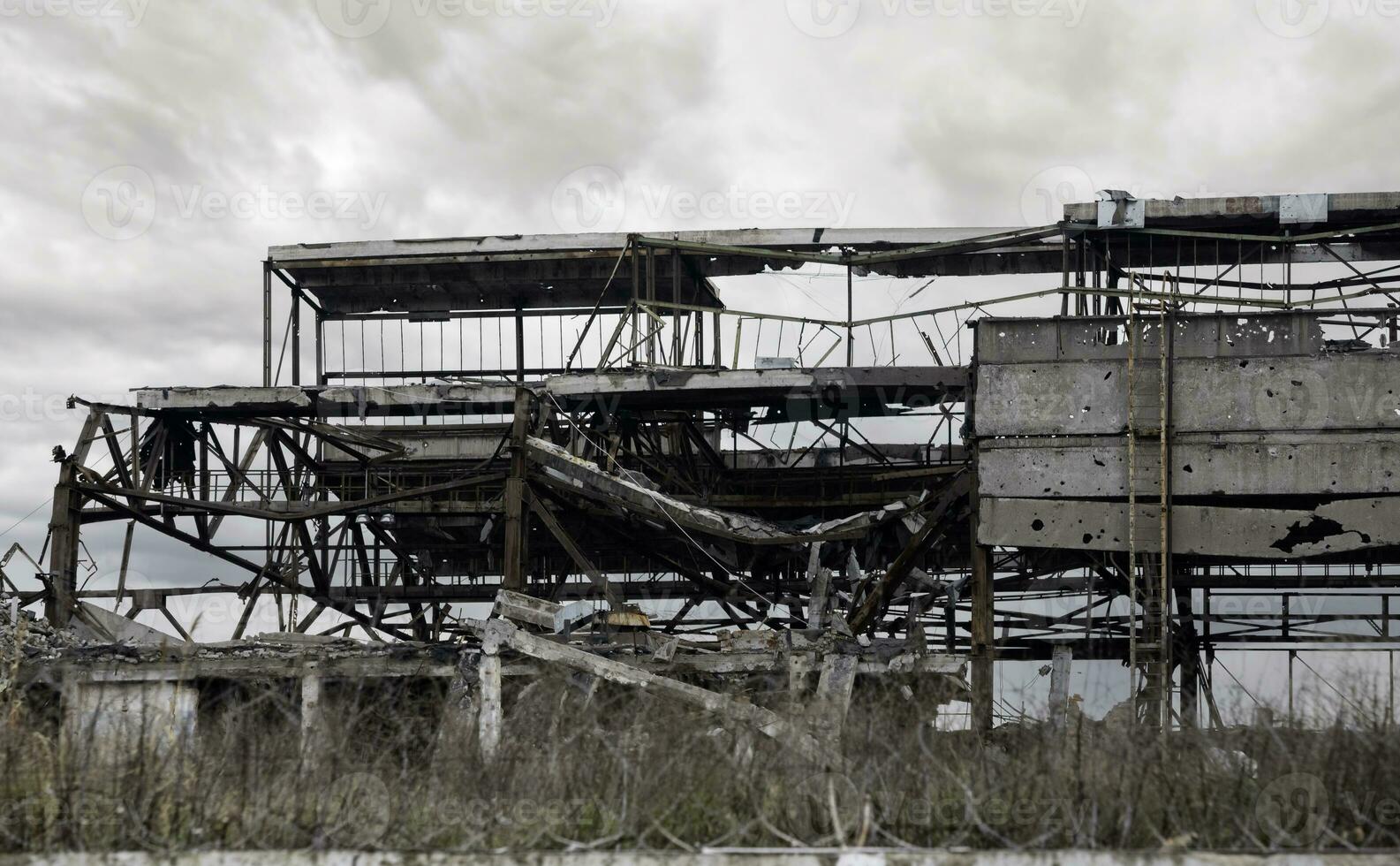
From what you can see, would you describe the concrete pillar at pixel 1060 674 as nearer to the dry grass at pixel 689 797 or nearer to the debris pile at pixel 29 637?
the dry grass at pixel 689 797

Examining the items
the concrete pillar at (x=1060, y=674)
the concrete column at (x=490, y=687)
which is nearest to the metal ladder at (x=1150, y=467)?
the concrete pillar at (x=1060, y=674)

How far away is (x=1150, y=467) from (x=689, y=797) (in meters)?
9.64

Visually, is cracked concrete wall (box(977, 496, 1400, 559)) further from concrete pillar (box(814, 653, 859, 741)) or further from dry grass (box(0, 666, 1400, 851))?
dry grass (box(0, 666, 1400, 851))

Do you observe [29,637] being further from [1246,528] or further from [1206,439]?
[1246,528]

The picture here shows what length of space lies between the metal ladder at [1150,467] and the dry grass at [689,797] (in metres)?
6.29

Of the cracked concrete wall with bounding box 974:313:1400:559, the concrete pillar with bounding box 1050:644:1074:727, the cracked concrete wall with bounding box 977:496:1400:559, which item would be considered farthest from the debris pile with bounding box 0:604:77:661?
the concrete pillar with bounding box 1050:644:1074:727

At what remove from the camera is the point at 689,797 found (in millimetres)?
9227

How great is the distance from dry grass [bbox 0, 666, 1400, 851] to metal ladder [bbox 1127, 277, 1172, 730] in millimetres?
6288

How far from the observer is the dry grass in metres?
8.70

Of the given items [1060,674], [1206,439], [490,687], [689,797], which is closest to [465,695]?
[490,687]

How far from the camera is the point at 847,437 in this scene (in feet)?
66.1

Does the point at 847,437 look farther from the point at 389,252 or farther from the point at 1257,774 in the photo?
the point at 1257,774

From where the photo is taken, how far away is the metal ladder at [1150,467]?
1628cm

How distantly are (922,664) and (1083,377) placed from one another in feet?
14.7
